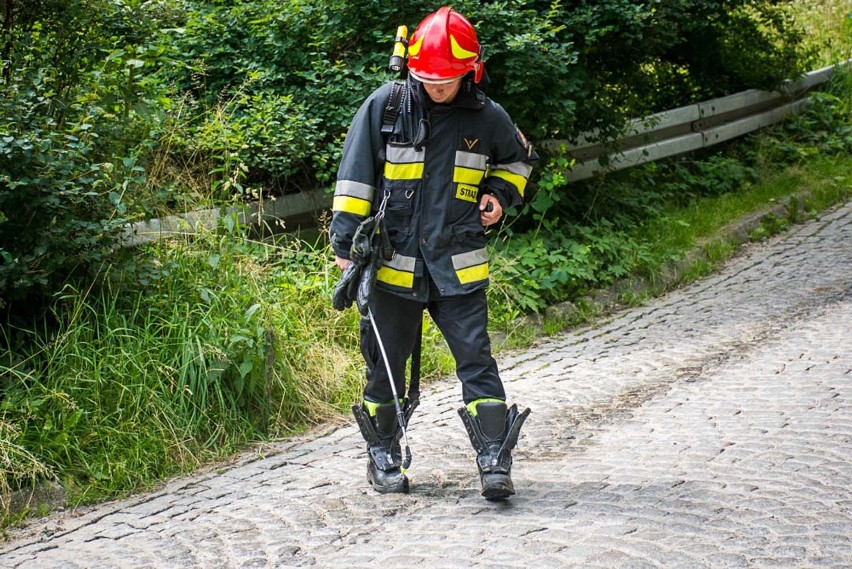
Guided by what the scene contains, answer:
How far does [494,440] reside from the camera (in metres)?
4.84

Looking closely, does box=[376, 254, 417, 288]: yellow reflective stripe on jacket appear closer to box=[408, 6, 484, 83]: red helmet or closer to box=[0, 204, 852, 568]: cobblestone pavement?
box=[408, 6, 484, 83]: red helmet

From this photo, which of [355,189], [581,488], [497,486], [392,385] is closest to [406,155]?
[355,189]

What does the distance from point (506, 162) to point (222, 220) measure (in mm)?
2503

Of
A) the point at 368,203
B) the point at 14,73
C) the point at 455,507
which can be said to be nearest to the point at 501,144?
the point at 368,203

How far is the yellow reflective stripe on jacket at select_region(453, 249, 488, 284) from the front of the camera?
4809 mm

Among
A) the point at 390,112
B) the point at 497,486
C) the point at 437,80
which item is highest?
the point at 437,80

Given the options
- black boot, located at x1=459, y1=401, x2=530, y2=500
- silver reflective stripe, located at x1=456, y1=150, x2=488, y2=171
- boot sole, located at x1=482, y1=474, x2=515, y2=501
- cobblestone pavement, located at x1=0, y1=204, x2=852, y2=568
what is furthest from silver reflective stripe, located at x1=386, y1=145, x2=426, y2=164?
cobblestone pavement, located at x1=0, y1=204, x2=852, y2=568

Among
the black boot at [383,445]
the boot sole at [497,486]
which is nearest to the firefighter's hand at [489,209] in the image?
the black boot at [383,445]

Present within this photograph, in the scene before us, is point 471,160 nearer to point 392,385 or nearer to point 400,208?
point 400,208

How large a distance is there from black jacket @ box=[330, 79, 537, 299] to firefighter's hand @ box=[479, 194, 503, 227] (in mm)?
54

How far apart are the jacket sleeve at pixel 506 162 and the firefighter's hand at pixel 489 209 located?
34 mm

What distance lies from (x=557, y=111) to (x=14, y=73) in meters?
4.21

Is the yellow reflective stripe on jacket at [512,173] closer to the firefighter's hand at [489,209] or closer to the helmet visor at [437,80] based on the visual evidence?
the firefighter's hand at [489,209]

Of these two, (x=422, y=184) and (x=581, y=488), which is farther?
(x=581, y=488)
